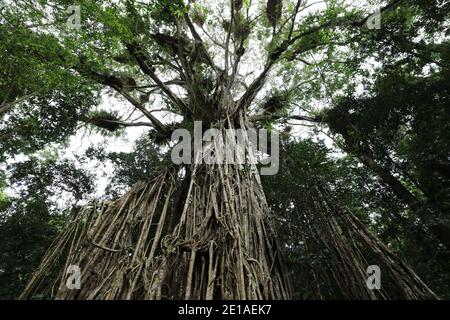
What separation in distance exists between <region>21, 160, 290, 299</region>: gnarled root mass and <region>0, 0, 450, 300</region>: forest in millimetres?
14

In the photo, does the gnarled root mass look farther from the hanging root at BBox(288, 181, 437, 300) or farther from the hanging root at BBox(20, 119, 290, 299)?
the hanging root at BBox(288, 181, 437, 300)

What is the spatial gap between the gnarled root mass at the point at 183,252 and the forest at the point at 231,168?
14 millimetres

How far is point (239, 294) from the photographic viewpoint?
5.00 feet

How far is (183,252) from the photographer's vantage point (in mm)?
1908

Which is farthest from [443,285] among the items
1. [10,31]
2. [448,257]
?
[10,31]

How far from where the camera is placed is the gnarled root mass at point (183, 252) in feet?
5.54

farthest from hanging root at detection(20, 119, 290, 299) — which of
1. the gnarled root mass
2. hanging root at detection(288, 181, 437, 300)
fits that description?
hanging root at detection(288, 181, 437, 300)

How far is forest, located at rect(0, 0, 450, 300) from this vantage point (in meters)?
1.93

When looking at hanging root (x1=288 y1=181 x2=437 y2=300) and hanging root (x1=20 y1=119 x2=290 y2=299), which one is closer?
hanging root (x1=20 y1=119 x2=290 y2=299)

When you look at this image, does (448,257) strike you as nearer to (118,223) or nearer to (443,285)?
(443,285)

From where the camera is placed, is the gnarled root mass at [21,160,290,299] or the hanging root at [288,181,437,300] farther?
the hanging root at [288,181,437,300]

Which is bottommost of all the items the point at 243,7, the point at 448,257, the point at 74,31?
the point at 448,257

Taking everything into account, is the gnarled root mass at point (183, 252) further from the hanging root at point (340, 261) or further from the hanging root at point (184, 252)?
the hanging root at point (340, 261)
